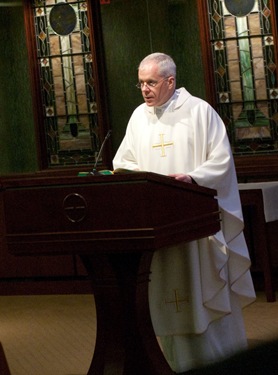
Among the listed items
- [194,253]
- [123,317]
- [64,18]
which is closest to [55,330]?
[194,253]

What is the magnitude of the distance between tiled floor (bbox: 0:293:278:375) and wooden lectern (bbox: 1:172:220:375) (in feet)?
3.61

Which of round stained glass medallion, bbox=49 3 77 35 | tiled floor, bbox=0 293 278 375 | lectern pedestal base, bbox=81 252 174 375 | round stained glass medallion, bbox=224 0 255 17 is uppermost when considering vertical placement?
round stained glass medallion, bbox=49 3 77 35

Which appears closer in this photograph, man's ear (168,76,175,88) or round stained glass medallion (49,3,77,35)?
man's ear (168,76,175,88)

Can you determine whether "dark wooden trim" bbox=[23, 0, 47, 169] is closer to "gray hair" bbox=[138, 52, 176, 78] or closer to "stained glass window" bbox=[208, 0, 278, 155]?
"stained glass window" bbox=[208, 0, 278, 155]

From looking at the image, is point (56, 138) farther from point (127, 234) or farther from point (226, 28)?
point (127, 234)

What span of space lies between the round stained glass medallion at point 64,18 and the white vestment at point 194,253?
4.01m

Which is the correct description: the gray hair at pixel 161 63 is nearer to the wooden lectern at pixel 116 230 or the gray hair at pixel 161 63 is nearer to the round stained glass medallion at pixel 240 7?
the wooden lectern at pixel 116 230

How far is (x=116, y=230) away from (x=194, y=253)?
0.94 meters

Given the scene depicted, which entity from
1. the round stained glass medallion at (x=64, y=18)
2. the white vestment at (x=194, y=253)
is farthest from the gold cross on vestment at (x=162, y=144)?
the round stained glass medallion at (x=64, y=18)

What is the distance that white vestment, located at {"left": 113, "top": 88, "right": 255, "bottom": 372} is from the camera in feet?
13.8

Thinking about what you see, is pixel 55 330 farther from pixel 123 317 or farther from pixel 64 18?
pixel 64 18

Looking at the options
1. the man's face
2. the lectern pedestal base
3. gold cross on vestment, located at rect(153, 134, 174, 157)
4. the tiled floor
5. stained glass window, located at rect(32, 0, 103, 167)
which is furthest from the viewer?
stained glass window, located at rect(32, 0, 103, 167)

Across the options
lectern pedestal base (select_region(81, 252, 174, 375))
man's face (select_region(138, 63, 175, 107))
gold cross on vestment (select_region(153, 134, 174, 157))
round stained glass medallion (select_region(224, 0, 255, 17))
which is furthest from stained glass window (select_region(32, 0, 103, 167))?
lectern pedestal base (select_region(81, 252, 174, 375))

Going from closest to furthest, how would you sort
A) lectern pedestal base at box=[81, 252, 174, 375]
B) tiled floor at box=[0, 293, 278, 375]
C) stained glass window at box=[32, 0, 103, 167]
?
1. lectern pedestal base at box=[81, 252, 174, 375]
2. tiled floor at box=[0, 293, 278, 375]
3. stained glass window at box=[32, 0, 103, 167]
